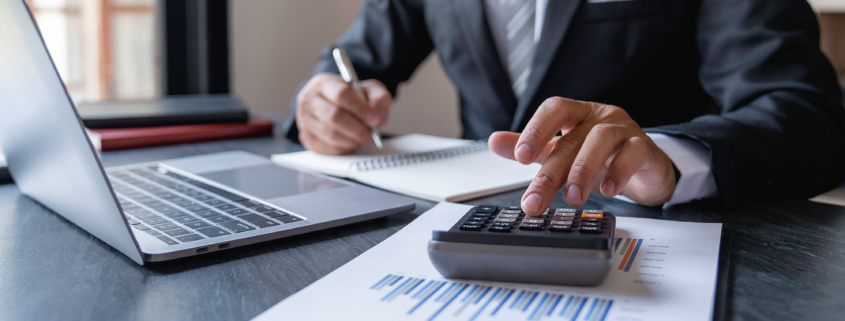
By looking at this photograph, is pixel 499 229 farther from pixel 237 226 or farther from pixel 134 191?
pixel 134 191

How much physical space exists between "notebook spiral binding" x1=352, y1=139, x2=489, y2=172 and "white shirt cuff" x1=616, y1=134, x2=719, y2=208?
25cm

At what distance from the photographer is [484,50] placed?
3.34ft

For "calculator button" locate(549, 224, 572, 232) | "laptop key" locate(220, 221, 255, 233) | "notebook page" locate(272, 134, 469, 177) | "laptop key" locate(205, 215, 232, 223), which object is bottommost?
"notebook page" locate(272, 134, 469, 177)

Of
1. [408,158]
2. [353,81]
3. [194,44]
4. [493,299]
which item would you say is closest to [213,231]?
[493,299]

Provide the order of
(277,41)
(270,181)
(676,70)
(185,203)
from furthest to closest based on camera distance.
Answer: (277,41), (676,70), (270,181), (185,203)

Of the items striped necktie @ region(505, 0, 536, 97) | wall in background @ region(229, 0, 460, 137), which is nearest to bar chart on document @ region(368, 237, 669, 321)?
striped necktie @ region(505, 0, 536, 97)

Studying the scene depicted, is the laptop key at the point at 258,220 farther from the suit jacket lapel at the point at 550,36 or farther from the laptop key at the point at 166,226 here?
the suit jacket lapel at the point at 550,36

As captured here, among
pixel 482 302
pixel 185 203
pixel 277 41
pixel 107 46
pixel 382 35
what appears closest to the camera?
pixel 482 302

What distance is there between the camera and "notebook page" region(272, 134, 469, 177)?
740 mm

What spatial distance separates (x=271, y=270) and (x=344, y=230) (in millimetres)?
105

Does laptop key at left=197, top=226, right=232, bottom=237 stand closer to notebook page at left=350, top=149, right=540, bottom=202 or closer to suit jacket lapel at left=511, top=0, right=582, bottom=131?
notebook page at left=350, top=149, right=540, bottom=202

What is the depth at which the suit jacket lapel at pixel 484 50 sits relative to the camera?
1.00 meters

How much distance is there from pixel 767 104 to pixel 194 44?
162cm

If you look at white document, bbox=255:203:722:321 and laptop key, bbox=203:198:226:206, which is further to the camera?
laptop key, bbox=203:198:226:206
